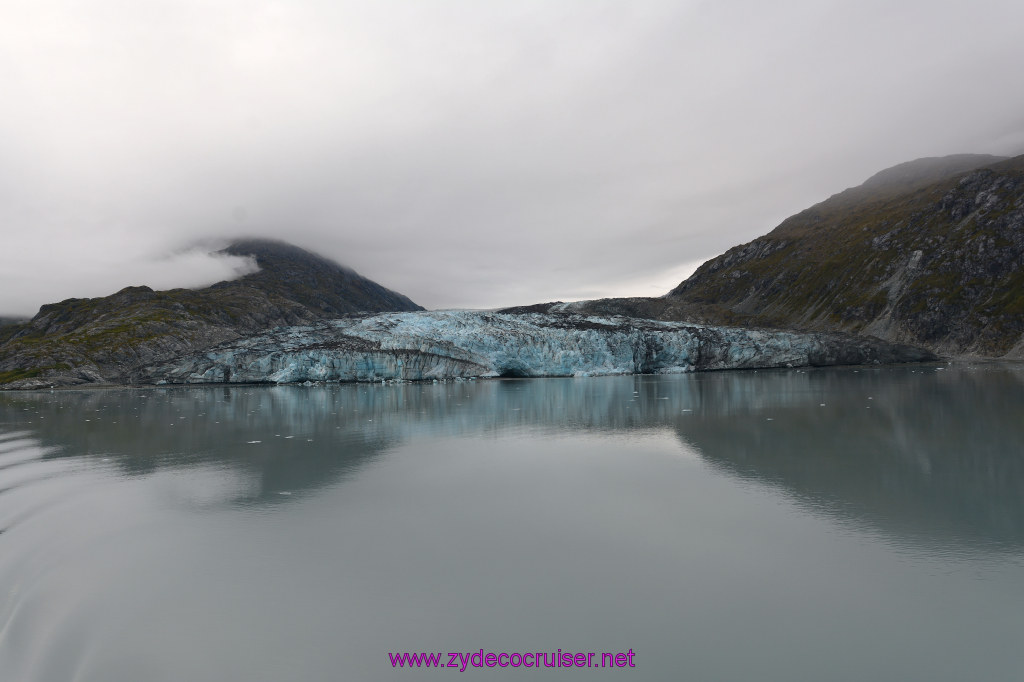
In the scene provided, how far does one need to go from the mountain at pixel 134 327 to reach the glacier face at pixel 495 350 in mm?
9529

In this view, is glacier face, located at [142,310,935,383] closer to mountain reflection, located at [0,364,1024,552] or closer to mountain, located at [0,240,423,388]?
mountain, located at [0,240,423,388]

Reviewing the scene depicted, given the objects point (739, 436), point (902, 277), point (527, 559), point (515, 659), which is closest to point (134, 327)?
point (739, 436)

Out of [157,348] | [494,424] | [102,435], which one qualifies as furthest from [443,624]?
[157,348]

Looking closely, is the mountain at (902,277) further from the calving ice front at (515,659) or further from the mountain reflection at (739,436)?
the calving ice front at (515,659)

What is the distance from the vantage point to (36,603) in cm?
577

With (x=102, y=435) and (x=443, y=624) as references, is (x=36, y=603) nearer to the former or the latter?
(x=443, y=624)

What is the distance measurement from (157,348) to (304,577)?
84687mm

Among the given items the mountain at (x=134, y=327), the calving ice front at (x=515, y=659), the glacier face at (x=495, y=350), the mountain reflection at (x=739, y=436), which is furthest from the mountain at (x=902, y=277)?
the calving ice front at (x=515, y=659)

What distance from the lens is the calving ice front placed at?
450cm

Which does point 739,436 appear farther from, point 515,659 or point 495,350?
point 495,350

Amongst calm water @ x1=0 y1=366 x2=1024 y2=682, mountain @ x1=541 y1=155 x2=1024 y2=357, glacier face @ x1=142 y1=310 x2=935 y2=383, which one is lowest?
calm water @ x1=0 y1=366 x2=1024 y2=682

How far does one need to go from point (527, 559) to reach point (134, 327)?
9580 cm

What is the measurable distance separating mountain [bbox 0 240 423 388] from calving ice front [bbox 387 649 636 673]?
2416 inches

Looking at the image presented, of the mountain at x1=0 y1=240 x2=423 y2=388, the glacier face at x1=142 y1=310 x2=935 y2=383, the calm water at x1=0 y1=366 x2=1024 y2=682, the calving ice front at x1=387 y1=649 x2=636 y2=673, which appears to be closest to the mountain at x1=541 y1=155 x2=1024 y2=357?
the glacier face at x1=142 y1=310 x2=935 y2=383
